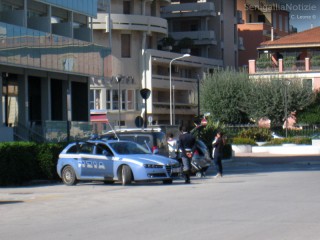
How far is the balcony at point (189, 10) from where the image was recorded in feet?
287

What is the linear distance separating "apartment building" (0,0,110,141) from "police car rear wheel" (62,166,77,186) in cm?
778

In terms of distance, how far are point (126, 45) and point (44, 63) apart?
124 ft

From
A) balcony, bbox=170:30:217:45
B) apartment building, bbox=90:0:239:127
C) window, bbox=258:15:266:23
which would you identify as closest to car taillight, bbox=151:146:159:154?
apartment building, bbox=90:0:239:127

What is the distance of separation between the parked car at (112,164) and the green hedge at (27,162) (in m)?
1.22

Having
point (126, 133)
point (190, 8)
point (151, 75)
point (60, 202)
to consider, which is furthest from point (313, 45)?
point (60, 202)

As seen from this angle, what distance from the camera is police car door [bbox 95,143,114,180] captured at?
26812 millimetres

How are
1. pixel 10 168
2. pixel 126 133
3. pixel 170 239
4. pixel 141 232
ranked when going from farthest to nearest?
pixel 126 133
pixel 10 168
pixel 141 232
pixel 170 239

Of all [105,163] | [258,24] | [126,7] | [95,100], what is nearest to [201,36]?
[126,7]

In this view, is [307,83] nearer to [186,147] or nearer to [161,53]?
[161,53]

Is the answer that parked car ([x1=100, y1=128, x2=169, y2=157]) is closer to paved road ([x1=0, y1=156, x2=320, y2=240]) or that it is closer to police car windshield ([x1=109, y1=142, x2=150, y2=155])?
police car windshield ([x1=109, y1=142, x2=150, y2=155])

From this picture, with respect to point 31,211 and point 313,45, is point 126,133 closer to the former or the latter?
point 31,211

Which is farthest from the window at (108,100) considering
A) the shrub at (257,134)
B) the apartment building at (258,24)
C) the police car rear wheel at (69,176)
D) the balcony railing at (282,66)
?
the police car rear wheel at (69,176)

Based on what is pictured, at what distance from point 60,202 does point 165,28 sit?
60.2 metres

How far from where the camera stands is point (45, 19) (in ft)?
135
